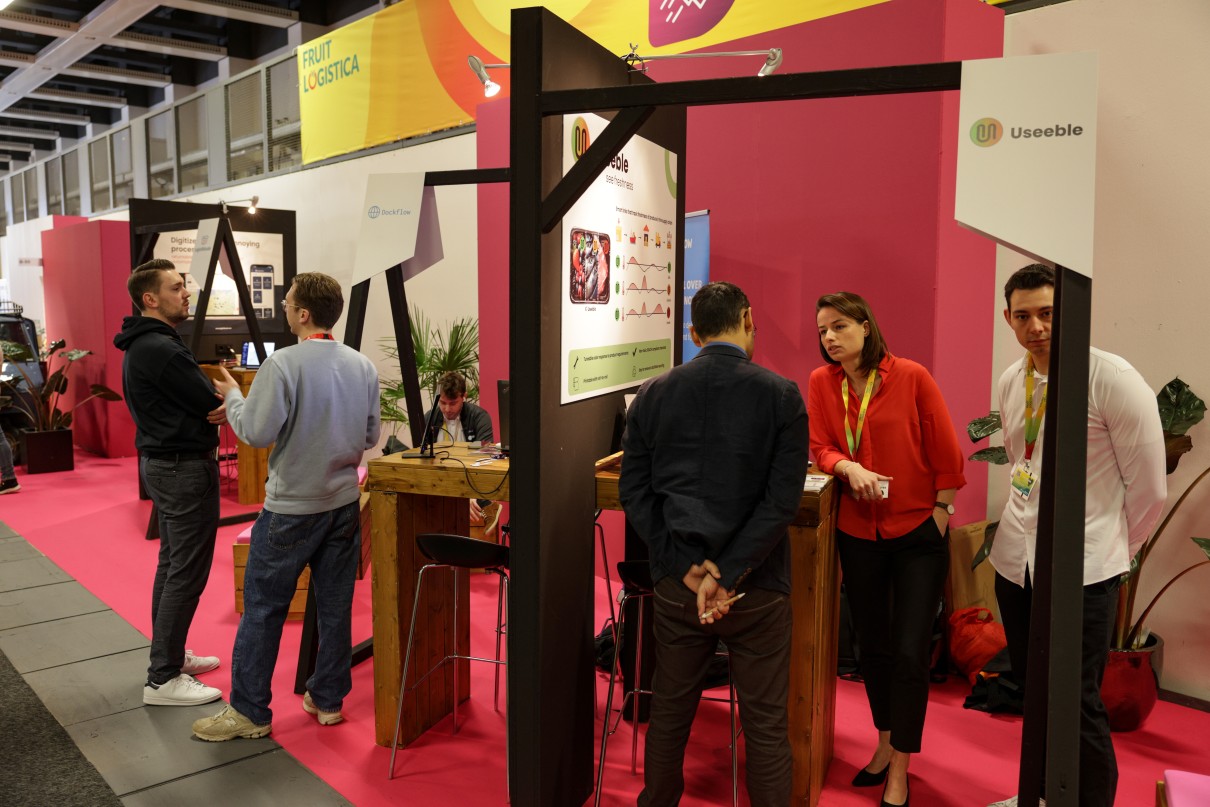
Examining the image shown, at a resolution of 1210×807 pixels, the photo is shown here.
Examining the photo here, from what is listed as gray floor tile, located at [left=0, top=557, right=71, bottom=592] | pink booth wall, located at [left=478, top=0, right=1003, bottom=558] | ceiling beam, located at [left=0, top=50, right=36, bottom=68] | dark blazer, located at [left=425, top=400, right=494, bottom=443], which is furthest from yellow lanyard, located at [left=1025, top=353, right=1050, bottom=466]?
ceiling beam, located at [left=0, top=50, right=36, bottom=68]

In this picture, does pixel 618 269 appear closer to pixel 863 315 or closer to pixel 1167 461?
pixel 863 315

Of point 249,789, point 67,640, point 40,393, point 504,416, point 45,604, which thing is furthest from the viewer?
point 40,393

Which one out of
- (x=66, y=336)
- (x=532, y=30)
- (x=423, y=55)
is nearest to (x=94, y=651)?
(x=532, y=30)

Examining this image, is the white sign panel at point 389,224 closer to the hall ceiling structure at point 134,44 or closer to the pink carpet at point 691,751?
the pink carpet at point 691,751

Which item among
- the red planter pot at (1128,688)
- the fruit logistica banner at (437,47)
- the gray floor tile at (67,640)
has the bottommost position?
the gray floor tile at (67,640)

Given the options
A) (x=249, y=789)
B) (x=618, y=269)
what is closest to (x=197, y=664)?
(x=249, y=789)

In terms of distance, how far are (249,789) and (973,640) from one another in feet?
9.21

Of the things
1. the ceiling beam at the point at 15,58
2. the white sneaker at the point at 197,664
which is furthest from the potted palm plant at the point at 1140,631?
the ceiling beam at the point at 15,58

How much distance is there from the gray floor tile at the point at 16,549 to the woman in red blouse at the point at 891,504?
5323 mm

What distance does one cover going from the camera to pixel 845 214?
4.07 metres

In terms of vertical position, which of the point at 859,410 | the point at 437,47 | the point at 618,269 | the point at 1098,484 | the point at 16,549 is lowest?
the point at 16,549

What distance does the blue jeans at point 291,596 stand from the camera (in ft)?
10.0

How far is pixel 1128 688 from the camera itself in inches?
131

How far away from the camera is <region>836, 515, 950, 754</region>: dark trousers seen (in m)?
2.66
